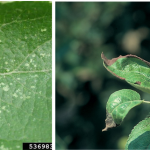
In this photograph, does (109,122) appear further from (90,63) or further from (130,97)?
(90,63)

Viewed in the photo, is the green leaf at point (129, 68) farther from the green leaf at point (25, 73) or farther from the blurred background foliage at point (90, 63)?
the blurred background foliage at point (90, 63)

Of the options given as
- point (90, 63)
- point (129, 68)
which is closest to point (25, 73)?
point (129, 68)

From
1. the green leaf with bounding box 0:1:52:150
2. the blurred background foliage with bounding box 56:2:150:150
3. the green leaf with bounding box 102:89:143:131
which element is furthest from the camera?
the blurred background foliage with bounding box 56:2:150:150

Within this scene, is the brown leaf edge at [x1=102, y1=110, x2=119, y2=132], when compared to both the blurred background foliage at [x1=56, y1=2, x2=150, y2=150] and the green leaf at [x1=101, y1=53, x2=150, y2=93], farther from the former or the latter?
the blurred background foliage at [x1=56, y1=2, x2=150, y2=150]

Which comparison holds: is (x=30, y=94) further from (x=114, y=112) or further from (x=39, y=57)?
(x=114, y=112)

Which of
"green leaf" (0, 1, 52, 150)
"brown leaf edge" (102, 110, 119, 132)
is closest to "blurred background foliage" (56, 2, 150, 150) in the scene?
"green leaf" (0, 1, 52, 150)

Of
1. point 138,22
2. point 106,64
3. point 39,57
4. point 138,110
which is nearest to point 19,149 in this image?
point 39,57
